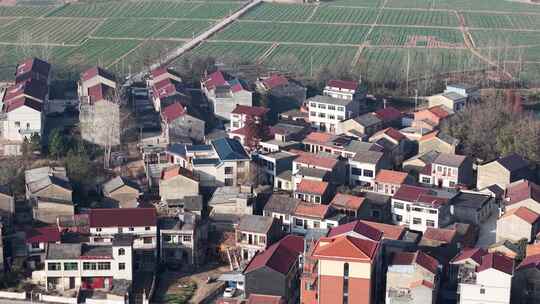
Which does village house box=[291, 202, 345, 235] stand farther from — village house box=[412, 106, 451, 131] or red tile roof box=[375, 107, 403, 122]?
red tile roof box=[375, 107, 403, 122]

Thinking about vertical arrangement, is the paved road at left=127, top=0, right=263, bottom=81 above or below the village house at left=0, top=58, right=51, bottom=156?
above

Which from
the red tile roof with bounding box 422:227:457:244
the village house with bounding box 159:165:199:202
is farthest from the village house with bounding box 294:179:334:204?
the red tile roof with bounding box 422:227:457:244

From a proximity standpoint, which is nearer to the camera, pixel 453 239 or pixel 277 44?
pixel 453 239

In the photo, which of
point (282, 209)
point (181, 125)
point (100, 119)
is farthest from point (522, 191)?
point (100, 119)

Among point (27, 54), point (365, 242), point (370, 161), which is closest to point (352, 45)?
point (27, 54)

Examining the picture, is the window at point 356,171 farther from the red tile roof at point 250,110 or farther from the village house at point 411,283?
the village house at point 411,283

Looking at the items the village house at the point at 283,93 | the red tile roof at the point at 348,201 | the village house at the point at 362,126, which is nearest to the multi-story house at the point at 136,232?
the red tile roof at the point at 348,201

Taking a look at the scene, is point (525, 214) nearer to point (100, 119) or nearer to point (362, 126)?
point (362, 126)

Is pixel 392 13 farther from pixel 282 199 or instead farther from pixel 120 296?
pixel 120 296
